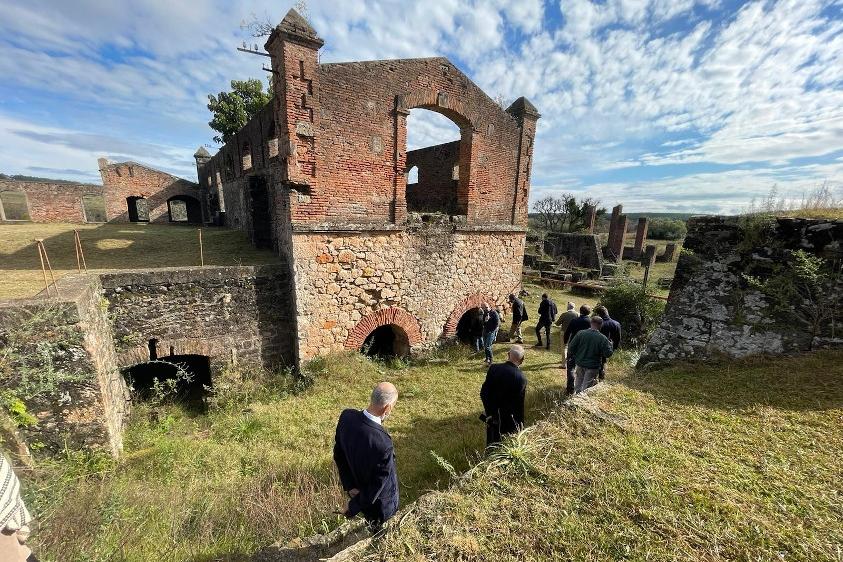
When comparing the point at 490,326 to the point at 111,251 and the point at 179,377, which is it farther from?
the point at 111,251

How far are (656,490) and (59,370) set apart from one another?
265 inches

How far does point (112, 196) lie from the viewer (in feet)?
64.0

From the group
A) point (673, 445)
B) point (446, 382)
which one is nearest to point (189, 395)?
point (446, 382)

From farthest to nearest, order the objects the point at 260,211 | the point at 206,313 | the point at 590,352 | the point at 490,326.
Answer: the point at 260,211 → the point at 490,326 → the point at 206,313 → the point at 590,352

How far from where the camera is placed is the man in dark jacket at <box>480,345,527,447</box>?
411 cm

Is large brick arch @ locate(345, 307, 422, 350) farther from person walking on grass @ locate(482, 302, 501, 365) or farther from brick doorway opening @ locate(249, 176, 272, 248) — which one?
brick doorway opening @ locate(249, 176, 272, 248)

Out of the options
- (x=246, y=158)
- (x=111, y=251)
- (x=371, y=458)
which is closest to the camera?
(x=371, y=458)

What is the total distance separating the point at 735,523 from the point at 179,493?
5.54m

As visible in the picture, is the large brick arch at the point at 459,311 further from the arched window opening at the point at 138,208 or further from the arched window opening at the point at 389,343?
the arched window opening at the point at 138,208

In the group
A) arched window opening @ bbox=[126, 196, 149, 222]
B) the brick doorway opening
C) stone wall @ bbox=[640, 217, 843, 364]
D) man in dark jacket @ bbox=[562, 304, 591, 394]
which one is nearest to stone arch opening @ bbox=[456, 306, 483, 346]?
man in dark jacket @ bbox=[562, 304, 591, 394]

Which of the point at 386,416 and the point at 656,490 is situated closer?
the point at 656,490

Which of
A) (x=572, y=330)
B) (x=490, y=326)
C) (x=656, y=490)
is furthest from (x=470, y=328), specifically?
(x=656, y=490)

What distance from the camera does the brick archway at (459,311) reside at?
982 centimetres

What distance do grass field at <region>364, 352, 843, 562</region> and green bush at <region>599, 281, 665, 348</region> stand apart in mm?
7471
